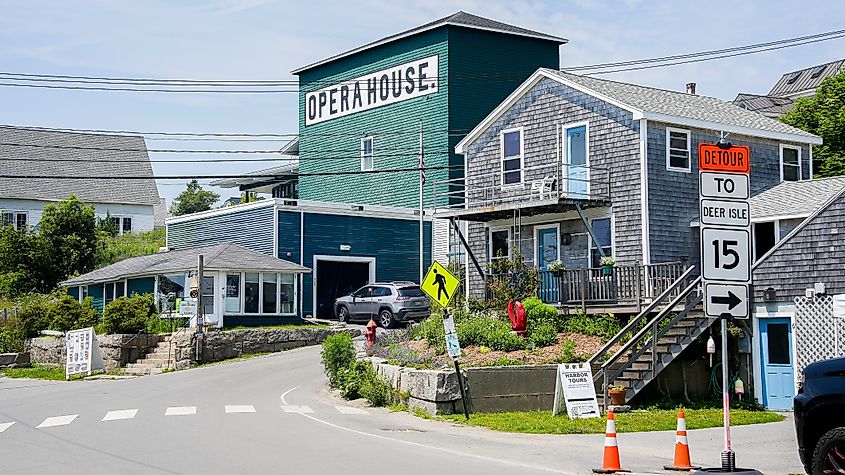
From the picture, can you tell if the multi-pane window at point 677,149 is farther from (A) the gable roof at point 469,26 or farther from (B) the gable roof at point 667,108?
(A) the gable roof at point 469,26

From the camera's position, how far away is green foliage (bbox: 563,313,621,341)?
26344 mm

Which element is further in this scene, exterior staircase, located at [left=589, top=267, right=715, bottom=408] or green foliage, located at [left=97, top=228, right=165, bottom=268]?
green foliage, located at [left=97, top=228, right=165, bottom=268]

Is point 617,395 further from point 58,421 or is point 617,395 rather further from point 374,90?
point 374,90

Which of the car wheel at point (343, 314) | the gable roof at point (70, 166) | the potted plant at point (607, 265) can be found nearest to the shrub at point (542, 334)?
the potted plant at point (607, 265)

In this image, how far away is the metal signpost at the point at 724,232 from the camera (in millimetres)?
12594

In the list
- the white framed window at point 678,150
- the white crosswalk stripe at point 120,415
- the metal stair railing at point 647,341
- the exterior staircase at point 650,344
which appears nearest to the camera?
the white crosswalk stripe at point 120,415

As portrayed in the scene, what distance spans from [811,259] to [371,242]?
79.2 ft

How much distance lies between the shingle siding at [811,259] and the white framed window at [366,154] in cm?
2745

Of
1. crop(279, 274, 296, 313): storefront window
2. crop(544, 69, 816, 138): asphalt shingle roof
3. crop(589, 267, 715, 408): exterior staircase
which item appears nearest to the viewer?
crop(589, 267, 715, 408): exterior staircase

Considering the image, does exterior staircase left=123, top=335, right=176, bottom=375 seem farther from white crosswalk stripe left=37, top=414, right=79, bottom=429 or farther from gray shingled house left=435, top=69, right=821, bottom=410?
white crosswalk stripe left=37, top=414, right=79, bottom=429

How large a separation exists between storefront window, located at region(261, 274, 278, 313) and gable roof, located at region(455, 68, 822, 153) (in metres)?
9.67

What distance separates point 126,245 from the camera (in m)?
61.3

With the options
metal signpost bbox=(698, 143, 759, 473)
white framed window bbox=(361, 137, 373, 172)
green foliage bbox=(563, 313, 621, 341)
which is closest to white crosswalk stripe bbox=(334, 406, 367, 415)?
green foliage bbox=(563, 313, 621, 341)

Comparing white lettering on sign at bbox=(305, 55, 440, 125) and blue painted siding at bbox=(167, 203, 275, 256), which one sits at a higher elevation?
white lettering on sign at bbox=(305, 55, 440, 125)
